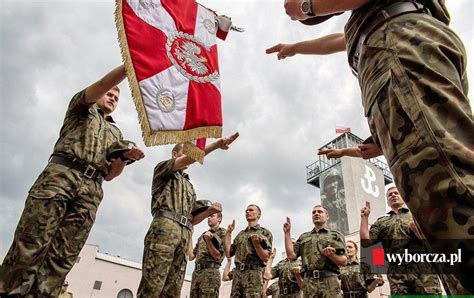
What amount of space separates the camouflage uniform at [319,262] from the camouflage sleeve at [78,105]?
3837mm

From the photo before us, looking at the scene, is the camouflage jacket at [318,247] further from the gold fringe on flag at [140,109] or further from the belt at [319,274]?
the gold fringe on flag at [140,109]

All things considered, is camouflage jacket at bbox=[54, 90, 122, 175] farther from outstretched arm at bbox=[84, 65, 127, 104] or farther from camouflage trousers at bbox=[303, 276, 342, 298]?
camouflage trousers at bbox=[303, 276, 342, 298]

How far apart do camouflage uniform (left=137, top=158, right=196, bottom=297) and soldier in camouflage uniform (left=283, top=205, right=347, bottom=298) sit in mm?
2129

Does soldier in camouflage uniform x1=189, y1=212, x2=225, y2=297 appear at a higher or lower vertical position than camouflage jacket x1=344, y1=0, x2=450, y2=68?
higher

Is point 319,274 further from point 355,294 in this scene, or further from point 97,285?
point 97,285

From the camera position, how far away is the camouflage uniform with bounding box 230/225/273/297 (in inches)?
220

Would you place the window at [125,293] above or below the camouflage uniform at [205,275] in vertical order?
above

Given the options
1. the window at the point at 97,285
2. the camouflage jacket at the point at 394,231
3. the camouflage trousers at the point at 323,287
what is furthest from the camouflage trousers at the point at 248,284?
the window at the point at 97,285

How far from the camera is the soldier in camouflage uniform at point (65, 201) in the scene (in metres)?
2.15

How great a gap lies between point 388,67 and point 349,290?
20.6 feet

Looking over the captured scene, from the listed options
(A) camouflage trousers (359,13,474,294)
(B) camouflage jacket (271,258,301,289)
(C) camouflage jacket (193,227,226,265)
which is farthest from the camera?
(B) camouflage jacket (271,258,301,289)

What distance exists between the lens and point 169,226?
11.6ft

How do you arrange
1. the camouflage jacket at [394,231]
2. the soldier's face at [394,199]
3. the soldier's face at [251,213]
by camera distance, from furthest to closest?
the soldier's face at [251,213], the soldier's face at [394,199], the camouflage jacket at [394,231]

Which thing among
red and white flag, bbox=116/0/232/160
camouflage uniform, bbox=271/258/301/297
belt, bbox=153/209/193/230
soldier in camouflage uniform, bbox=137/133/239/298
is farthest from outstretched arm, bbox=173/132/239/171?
camouflage uniform, bbox=271/258/301/297
